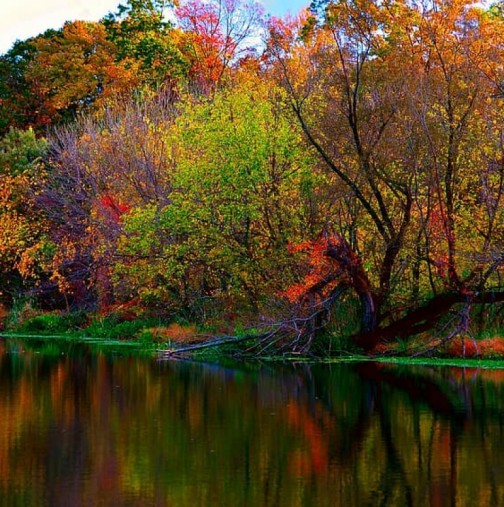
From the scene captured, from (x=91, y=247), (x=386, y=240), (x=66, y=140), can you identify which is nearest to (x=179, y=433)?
(x=386, y=240)

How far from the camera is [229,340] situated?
2931 centimetres

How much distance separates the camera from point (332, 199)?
29344 mm

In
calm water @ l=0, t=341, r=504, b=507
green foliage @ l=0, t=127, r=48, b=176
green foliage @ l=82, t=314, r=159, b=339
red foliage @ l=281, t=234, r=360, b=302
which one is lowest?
calm water @ l=0, t=341, r=504, b=507

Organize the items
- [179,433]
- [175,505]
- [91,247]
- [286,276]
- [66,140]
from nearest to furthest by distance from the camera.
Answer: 1. [175,505]
2. [179,433]
3. [286,276]
4. [91,247]
5. [66,140]

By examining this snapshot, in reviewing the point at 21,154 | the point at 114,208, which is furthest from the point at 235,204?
the point at 21,154

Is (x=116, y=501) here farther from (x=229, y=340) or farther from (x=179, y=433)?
(x=229, y=340)

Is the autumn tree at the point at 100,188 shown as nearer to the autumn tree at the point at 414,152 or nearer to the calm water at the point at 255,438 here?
the autumn tree at the point at 414,152

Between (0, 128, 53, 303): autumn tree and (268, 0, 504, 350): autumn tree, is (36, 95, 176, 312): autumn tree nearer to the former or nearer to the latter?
(0, 128, 53, 303): autumn tree

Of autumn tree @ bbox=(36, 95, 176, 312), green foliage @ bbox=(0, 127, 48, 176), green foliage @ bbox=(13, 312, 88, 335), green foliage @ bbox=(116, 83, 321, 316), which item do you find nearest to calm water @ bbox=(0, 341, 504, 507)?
green foliage @ bbox=(116, 83, 321, 316)

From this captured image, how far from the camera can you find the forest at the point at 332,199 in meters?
28.0

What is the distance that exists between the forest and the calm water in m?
3.45

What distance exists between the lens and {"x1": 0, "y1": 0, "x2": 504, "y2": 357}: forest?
28.0 meters

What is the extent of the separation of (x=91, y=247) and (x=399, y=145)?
16.1 metres

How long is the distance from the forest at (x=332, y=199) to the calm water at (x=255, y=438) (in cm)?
345
